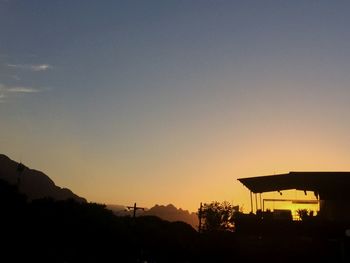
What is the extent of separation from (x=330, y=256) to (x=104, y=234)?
59.7 feet

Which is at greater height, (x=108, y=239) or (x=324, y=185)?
(x=324, y=185)

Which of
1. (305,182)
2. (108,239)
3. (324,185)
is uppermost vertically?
(305,182)

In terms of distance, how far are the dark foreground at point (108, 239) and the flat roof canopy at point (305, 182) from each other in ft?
11.1

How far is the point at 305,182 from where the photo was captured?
110ft

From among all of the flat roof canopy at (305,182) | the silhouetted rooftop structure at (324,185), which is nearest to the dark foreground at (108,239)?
the silhouetted rooftop structure at (324,185)

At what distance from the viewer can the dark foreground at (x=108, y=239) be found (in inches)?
1207

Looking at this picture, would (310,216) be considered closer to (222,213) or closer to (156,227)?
(156,227)

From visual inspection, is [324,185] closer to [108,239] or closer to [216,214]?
[108,239]

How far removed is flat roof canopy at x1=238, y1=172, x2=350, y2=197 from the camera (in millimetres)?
32375

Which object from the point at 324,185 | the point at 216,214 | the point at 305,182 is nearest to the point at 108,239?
the point at 305,182

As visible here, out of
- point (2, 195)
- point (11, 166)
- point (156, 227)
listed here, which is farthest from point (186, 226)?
point (11, 166)

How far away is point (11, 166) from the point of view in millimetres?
199250

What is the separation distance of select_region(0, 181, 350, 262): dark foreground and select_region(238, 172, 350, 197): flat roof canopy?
3397 mm

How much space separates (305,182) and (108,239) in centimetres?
1705
